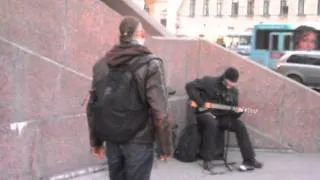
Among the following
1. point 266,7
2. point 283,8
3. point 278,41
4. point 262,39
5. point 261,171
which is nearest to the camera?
point 261,171

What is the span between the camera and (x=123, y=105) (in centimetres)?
421

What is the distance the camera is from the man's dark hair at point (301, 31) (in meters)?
33.0

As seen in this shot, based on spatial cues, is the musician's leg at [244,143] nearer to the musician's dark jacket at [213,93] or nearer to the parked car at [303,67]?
the musician's dark jacket at [213,93]

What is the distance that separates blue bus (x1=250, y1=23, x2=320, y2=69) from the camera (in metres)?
32.8

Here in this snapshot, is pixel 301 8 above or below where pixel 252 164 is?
above

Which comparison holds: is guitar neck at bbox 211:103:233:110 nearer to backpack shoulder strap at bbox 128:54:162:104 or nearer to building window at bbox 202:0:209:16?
backpack shoulder strap at bbox 128:54:162:104

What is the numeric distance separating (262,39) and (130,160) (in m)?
30.8

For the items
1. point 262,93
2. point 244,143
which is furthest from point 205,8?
point 244,143

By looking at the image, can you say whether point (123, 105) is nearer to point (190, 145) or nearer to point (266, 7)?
point (190, 145)

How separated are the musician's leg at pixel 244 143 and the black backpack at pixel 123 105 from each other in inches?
150

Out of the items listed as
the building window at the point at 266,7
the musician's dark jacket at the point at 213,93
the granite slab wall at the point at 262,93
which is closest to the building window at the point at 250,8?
the building window at the point at 266,7

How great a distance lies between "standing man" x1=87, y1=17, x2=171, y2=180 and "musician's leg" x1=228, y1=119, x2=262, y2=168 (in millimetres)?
3679

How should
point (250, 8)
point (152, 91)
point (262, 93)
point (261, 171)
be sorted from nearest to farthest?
point (152, 91) < point (261, 171) < point (262, 93) < point (250, 8)

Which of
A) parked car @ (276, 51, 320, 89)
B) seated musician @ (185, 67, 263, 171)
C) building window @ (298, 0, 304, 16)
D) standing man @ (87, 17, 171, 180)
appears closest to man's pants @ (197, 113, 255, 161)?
seated musician @ (185, 67, 263, 171)
